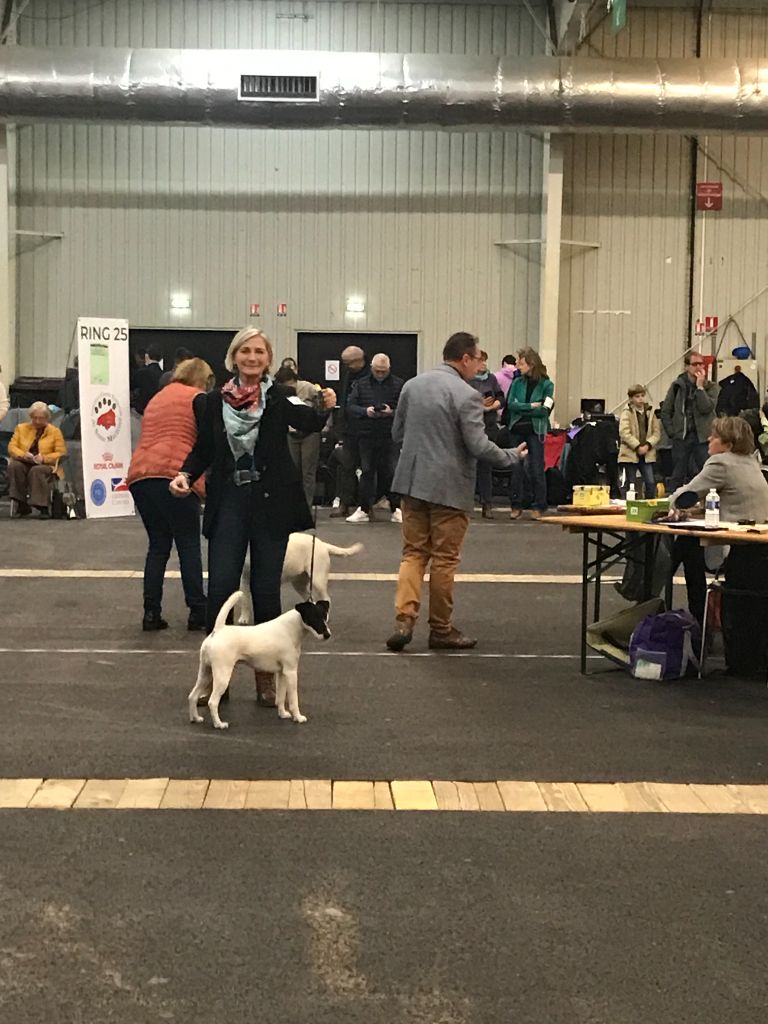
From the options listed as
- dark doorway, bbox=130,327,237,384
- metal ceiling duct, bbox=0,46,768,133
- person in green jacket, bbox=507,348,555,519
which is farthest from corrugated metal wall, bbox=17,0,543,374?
person in green jacket, bbox=507,348,555,519

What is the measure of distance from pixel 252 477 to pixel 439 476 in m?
1.36

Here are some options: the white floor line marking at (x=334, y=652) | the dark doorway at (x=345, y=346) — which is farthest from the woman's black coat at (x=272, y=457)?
the dark doorway at (x=345, y=346)

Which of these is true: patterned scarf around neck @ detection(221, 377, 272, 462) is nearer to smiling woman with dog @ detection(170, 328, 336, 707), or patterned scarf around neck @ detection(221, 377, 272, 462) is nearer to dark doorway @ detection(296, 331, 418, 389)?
smiling woman with dog @ detection(170, 328, 336, 707)

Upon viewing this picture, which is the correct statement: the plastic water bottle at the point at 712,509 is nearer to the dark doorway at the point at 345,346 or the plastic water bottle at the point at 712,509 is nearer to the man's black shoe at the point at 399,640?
the man's black shoe at the point at 399,640

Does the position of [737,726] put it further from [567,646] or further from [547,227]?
[547,227]

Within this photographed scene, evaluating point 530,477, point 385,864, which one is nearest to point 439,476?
point 385,864

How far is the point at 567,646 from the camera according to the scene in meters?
5.97

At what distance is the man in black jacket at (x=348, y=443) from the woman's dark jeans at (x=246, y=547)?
619cm

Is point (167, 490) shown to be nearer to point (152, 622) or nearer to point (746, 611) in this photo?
point (152, 622)

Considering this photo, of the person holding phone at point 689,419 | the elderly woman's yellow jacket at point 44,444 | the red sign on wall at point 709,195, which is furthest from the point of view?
the red sign on wall at point 709,195

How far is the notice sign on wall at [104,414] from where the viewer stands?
1086 cm

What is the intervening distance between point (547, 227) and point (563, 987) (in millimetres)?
13253

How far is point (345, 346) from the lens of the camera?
51.2 feet

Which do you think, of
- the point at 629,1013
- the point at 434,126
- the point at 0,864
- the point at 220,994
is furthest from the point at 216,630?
the point at 434,126
